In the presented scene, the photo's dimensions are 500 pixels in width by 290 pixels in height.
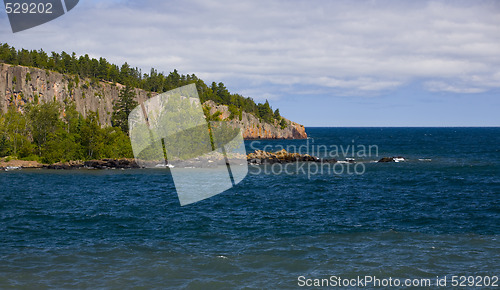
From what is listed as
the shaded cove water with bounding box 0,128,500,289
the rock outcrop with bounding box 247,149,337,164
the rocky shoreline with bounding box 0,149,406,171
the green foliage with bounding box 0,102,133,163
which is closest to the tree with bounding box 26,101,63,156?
the green foliage with bounding box 0,102,133,163

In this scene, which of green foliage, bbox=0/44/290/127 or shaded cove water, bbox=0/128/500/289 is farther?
green foliage, bbox=0/44/290/127

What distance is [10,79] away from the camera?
445 feet

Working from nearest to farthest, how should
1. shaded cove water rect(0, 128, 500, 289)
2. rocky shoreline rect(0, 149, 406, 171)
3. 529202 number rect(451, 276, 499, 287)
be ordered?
529202 number rect(451, 276, 499, 287), shaded cove water rect(0, 128, 500, 289), rocky shoreline rect(0, 149, 406, 171)

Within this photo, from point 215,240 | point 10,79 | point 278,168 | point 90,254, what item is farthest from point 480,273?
point 10,79

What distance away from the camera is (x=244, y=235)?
26969 mm

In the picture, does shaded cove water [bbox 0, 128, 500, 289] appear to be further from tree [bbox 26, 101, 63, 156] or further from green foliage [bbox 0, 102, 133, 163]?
tree [bbox 26, 101, 63, 156]

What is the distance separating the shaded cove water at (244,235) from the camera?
19906mm

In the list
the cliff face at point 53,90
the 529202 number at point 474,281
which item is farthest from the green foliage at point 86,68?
the 529202 number at point 474,281

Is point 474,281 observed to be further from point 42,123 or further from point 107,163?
point 42,123

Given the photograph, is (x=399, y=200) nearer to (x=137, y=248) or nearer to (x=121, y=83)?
(x=137, y=248)

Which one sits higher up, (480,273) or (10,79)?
(10,79)

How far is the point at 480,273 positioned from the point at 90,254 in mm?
18813

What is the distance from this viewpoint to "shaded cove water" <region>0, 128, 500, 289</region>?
19.9m

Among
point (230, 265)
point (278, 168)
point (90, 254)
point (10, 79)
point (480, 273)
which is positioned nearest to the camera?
point (480, 273)
